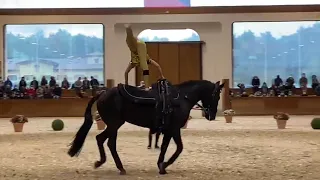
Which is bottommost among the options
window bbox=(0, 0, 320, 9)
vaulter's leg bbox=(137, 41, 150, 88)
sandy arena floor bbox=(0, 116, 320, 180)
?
sandy arena floor bbox=(0, 116, 320, 180)

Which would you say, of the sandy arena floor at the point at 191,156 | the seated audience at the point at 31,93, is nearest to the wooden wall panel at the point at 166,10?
the seated audience at the point at 31,93

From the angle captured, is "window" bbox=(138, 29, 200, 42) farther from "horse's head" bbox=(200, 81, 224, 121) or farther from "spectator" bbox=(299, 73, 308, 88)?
"horse's head" bbox=(200, 81, 224, 121)

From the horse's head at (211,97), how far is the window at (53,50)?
12.8 metres

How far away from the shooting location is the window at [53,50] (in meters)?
19.0

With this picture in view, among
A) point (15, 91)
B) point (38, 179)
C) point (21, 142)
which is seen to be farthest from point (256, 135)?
point (15, 91)

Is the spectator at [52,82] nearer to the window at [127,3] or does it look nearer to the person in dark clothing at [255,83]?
the window at [127,3]

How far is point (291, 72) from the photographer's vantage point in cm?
1906

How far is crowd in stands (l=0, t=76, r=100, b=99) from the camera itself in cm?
1689

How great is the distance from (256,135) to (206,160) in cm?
350

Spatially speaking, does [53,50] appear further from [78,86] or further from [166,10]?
[166,10]

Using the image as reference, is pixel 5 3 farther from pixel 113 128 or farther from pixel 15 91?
pixel 113 128

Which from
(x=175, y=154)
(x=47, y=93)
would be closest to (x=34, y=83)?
(x=47, y=93)

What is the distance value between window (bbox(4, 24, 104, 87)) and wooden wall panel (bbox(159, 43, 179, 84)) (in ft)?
6.90

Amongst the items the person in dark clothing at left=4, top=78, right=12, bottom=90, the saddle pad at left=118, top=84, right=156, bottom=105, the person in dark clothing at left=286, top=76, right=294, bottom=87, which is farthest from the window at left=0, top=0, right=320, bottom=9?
the saddle pad at left=118, top=84, right=156, bottom=105
